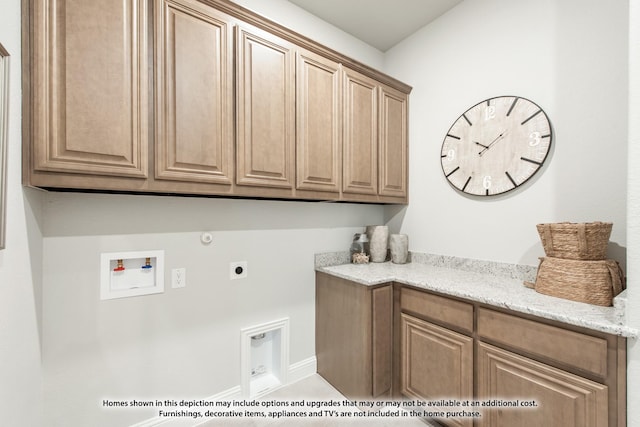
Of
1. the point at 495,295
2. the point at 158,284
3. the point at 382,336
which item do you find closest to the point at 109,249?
the point at 158,284

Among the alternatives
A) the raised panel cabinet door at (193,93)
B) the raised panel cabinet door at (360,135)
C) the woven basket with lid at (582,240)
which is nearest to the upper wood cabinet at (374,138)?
the raised panel cabinet door at (360,135)

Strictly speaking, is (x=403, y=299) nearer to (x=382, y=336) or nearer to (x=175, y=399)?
(x=382, y=336)

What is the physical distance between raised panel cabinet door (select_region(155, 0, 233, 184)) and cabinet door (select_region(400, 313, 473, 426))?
Answer: 1468 mm

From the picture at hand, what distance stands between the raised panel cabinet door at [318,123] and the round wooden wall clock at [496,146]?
3.01ft

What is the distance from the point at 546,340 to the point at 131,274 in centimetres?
208

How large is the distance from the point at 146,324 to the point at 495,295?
1907 mm

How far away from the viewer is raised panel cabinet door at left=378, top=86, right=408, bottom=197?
2.20 m

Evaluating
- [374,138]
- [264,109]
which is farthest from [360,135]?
[264,109]

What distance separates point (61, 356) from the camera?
1328 mm

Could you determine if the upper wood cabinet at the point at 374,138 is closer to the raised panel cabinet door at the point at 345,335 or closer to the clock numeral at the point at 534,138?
the raised panel cabinet door at the point at 345,335

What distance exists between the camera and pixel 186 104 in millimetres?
1340

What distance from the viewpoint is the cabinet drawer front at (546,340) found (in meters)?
1.06

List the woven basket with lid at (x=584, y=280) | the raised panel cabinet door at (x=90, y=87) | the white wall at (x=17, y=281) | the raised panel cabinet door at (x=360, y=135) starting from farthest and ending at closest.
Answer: the raised panel cabinet door at (x=360, y=135)
the woven basket with lid at (x=584, y=280)
the raised panel cabinet door at (x=90, y=87)
the white wall at (x=17, y=281)

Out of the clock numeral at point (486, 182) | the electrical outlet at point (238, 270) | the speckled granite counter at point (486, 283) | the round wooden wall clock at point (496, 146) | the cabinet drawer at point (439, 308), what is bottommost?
the cabinet drawer at point (439, 308)
